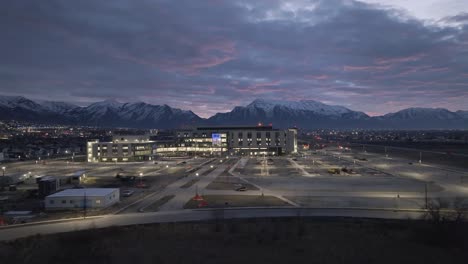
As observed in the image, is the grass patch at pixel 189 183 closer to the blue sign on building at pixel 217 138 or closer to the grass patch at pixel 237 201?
the grass patch at pixel 237 201

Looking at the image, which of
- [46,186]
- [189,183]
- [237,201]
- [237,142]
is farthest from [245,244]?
[237,142]

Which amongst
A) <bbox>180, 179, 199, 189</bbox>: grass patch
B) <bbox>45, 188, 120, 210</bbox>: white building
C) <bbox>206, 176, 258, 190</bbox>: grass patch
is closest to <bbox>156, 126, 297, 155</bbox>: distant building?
<bbox>206, 176, 258, 190</bbox>: grass patch

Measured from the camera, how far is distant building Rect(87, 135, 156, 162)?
115188 mm

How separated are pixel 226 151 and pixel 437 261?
11582 centimetres

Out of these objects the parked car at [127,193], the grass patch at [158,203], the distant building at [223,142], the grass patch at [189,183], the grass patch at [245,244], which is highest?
the distant building at [223,142]

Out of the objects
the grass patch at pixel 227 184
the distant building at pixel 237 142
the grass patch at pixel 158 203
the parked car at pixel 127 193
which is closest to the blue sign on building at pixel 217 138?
the distant building at pixel 237 142

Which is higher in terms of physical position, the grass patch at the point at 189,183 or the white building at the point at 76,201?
the white building at the point at 76,201

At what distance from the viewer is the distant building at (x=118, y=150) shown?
378 feet

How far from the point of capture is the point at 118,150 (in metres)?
117

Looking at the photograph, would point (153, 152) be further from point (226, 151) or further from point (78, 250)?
point (78, 250)

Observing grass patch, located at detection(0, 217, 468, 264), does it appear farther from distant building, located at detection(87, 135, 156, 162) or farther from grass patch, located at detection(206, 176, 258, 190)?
distant building, located at detection(87, 135, 156, 162)

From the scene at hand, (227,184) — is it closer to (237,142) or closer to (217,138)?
(237,142)

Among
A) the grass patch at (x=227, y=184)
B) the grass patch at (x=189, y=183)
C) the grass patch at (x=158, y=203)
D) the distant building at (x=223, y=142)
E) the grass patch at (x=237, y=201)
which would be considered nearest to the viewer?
the grass patch at (x=158, y=203)

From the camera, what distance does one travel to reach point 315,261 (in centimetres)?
2427
